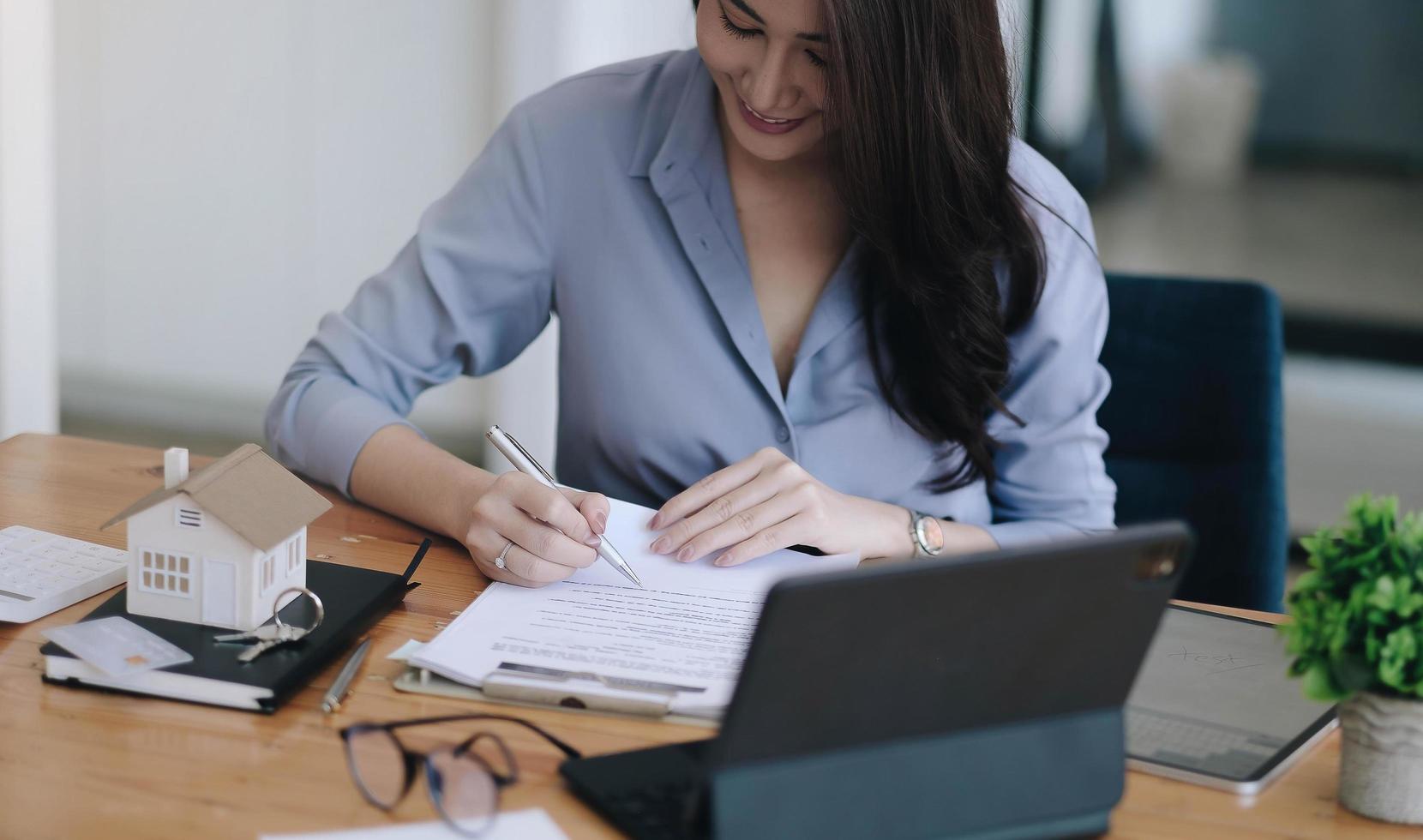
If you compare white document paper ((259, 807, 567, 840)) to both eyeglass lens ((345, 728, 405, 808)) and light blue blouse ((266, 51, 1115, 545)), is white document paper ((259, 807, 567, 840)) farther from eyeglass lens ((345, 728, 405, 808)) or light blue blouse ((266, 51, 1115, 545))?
light blue blouse ((266, 51, 1115, 545))

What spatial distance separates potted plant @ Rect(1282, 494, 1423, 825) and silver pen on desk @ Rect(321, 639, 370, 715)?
60 cm

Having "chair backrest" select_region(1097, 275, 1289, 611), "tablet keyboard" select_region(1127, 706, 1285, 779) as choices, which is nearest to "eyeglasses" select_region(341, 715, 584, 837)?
"tablet keyboard" select_region(1127, 706, 1285, 779)

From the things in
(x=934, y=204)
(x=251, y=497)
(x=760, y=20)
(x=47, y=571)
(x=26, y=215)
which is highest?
(x=760, y=20)

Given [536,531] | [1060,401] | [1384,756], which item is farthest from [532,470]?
[1384,756]

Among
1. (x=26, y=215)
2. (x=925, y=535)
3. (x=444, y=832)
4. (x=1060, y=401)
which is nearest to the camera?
(x=444, y=832)

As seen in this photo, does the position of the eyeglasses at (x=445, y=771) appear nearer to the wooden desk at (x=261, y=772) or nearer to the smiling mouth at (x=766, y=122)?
the wooden desk at (x=261, y=772)

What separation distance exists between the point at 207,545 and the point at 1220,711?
0.72 metres

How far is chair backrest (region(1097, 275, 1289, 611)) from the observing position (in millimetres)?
1482

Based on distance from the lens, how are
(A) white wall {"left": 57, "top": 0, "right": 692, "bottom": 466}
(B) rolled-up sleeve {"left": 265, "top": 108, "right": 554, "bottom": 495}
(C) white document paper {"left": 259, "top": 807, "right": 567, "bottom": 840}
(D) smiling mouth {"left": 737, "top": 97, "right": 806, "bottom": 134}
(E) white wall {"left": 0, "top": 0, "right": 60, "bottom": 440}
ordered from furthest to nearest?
(A) white wall {"left": 57, "top": 0, "right": 692, "bottom": 466} → (E) white wall {"left": 0, "top": 0, "right": 60, "bottom": 440} → (B) rolled-up sleeve {"left": 265, "top": 108, "right": 554, "bottom": 495} → (D) smiling mouth {"left": 737, "top": 97, "right": 806, "bottom": 134} → (C) white document paper {"left": 259, "top": 807, "right": 567, "bottom": 840}

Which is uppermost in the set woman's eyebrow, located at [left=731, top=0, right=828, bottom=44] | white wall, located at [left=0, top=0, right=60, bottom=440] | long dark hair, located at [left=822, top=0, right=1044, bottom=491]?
woman's eyebrow, located at [left=731, top=0, right=828, bottom=44]

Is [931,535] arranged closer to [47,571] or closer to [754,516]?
[754,516]

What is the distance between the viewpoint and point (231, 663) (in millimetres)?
897

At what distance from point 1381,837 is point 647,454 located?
31.2 inches

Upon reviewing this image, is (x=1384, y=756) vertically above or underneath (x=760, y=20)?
underneath
